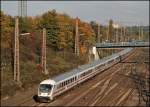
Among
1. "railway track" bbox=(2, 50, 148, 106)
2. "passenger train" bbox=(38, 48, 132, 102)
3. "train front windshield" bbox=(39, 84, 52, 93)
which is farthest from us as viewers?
"railway track" bbox=(2, 50, 148, 106)

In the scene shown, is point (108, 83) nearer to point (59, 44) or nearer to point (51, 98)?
point (51, 98)

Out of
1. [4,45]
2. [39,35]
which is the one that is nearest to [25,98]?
[4,45]

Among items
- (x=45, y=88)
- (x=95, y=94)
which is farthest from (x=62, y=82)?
(x=95, y=94)

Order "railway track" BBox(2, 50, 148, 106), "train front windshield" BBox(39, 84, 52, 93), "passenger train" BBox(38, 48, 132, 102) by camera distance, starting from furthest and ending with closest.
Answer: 1. "railway track" BBox(2, 50, 148, 106)
2. "train front windshield" BBox(39, 84, 52, 93)
3. "passenger train" BBox(38, 48, 132, 102)

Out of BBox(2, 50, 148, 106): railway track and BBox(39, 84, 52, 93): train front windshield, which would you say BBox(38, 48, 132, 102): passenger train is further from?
BBox(2, 50, 148, 106): railway track

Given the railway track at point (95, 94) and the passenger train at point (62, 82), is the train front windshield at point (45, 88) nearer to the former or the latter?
the passenger train at point (62, 82)

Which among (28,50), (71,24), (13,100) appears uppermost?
(71,24)

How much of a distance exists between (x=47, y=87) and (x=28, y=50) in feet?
98.0

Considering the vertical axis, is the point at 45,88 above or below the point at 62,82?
below

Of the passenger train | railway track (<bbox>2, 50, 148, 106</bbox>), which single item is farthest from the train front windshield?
railway track (<bbox>2, 50, 148, 106</bbox>)

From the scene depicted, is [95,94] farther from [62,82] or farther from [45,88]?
[45,88]

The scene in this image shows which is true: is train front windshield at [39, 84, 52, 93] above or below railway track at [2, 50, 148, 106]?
above

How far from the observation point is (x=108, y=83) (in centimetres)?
5334

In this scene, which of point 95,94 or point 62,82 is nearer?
point 62,82
